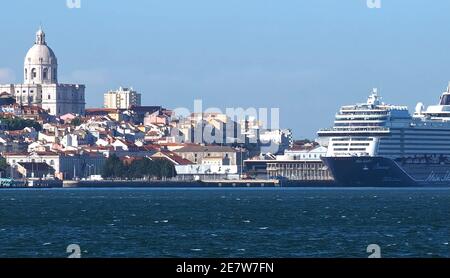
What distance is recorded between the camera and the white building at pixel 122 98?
614 feet

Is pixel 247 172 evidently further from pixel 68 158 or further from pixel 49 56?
pixel 49 56

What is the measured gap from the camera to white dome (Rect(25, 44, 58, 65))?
166 meters

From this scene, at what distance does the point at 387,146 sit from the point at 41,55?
72.2 metres

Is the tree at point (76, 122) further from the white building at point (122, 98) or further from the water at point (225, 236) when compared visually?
the water at point (225, 236)

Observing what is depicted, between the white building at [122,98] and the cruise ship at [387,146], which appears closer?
the cruise ship at [387,146]

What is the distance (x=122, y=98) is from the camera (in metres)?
188

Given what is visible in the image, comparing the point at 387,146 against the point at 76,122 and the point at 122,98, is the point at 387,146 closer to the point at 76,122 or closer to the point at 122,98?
the point at 76,122

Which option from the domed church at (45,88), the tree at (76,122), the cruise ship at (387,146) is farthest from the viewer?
the domed church at (45,88)

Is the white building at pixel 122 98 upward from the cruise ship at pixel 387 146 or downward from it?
upward

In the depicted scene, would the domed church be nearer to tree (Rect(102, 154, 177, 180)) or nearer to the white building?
the white building

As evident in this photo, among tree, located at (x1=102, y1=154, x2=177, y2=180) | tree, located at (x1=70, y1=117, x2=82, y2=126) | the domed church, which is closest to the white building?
the domed church

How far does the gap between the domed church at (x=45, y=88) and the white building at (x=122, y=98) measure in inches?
669

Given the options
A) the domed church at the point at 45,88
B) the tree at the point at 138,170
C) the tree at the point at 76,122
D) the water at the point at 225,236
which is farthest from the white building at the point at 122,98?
the water at the point at 225,236
